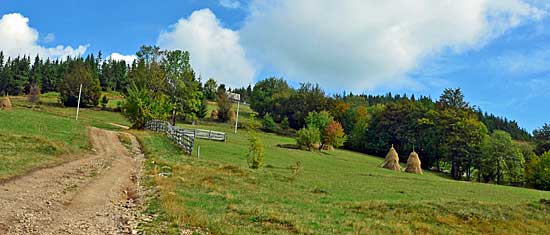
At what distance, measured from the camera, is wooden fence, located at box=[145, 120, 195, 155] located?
3938 cm

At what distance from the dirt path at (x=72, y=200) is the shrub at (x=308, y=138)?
154 ft

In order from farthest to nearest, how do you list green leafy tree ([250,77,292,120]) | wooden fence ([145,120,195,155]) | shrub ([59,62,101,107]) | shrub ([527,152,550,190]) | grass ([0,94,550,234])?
1. green leafy tree ([250,77,292,120])
2. shrub ([59,62,101,107])
3. shrub ([527,152,550,190])
4. wooden fence ([145,120,195,155])
5. grass ([0,94,550,234])

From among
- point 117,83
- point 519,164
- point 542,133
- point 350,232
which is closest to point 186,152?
point 350,232

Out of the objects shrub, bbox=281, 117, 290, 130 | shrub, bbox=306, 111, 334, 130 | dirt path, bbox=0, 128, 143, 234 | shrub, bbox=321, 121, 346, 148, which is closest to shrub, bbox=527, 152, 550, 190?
shrub, bbox=321, 121, 346, 148

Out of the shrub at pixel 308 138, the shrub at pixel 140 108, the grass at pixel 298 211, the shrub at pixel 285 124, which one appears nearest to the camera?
the grass at pixel 298 211

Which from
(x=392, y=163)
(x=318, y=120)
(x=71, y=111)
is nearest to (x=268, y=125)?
(x=318, y=120)

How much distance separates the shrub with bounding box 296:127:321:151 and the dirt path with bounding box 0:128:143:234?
154ft

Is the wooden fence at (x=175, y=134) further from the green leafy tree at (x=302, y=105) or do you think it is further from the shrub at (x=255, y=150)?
the green leafy tree at (x=302, y=105)

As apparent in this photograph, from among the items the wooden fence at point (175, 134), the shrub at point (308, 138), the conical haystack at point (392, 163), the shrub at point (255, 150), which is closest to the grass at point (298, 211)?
the shrub at point (255, 150)

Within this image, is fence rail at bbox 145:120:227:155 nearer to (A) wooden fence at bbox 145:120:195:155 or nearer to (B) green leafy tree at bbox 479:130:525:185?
(A) wooden fence at bbox 145:120:195:155

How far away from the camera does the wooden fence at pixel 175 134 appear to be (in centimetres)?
3938

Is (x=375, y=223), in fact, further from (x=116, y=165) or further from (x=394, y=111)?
(x=394, y=111)

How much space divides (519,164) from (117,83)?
12423 cm

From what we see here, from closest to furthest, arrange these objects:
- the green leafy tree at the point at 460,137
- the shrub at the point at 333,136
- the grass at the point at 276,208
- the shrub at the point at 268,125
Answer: the grass at the point at 276,208 → the green leafy tree at the point at 460,137 → the shrub at the point at 333,136 → the shrub at the point at 268,125
